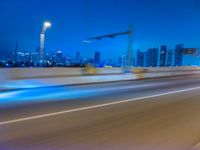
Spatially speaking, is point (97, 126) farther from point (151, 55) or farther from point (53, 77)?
point (151, 55)

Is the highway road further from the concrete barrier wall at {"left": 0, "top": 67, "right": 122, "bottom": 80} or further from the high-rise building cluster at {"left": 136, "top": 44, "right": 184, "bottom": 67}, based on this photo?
the high-rise building cluster at {"left": 136, "top": 44, "right": 184, "bottom": 67}

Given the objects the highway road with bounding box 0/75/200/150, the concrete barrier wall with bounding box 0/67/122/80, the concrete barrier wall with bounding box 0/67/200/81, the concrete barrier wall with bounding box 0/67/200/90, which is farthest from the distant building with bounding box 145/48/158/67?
the highway road with bounding box 0/75/200/150

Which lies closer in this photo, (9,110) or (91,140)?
(91,140)

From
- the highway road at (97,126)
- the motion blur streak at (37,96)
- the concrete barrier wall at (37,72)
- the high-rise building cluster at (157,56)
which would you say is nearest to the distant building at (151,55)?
the high-rise building cluster at (157,56)

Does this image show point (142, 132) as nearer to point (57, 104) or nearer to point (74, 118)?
point (74, 118)

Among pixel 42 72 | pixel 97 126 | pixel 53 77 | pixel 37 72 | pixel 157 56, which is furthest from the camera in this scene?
pixel 157 56

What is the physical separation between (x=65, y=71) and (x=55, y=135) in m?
21.1

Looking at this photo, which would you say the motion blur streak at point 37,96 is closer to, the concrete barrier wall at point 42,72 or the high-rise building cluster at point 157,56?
the concrete barrier wall at point 42,72

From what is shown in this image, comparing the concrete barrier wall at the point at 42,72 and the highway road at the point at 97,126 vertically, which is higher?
the concrete barrier wall at the point at 42,72

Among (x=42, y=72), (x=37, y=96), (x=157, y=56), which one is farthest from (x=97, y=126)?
(x=157, y=56)

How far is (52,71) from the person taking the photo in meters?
26.8

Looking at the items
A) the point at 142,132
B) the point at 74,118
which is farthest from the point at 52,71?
the point at 142,132

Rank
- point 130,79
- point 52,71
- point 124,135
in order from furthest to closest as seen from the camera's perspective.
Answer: point 130,79
point 52,71
point 124,135

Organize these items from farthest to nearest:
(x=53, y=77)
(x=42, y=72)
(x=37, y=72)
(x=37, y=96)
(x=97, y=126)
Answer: (x=42, y=72), (x=37, y=72), (x=53, y=77), (x=37, y=96), (x=97, y=126)
